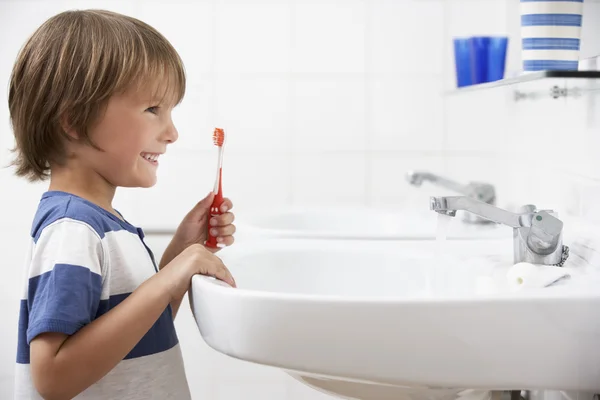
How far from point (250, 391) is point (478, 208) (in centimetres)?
103

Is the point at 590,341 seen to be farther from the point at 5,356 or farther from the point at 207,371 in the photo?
the point at 5,356

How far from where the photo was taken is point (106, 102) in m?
0.97

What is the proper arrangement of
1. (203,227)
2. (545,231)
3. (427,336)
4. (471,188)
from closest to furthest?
(427,336), (545,231), (203,227), (471,188)

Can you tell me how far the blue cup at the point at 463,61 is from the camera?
4.41ft

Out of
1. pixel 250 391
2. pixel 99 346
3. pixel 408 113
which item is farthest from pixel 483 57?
pixel 250 391

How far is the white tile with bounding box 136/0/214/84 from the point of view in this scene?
1839mm

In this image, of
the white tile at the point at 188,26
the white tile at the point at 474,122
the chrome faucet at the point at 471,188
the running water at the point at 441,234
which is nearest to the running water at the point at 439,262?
the running water at the point at 441,234

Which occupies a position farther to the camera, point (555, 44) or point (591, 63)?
point (591, 63)

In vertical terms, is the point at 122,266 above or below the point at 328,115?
below

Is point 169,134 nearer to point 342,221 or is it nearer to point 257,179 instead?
point 342,221

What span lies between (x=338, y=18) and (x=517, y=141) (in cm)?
55

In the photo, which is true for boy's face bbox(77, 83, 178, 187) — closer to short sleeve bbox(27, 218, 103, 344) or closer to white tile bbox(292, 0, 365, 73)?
short sleeve bbox(27, 218, 103, 344)

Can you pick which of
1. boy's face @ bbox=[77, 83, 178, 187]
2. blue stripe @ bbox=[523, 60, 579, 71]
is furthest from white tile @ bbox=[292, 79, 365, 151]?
blue stripe @ bbox=[523, 60, 579, 71]

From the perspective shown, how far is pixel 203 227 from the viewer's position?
117 cm
